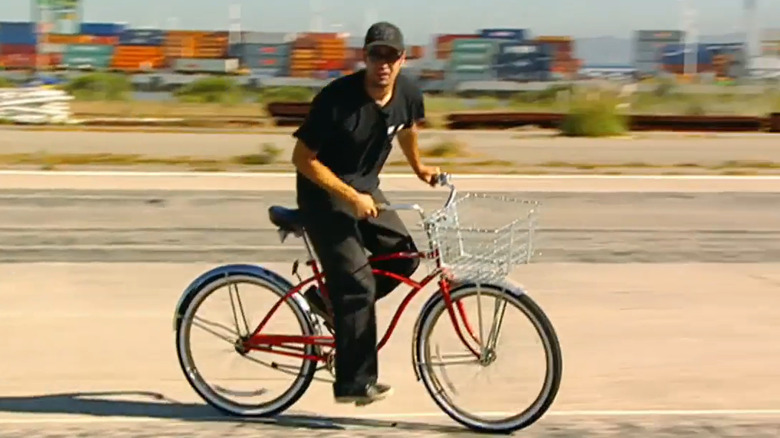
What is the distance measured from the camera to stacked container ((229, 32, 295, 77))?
347 ft

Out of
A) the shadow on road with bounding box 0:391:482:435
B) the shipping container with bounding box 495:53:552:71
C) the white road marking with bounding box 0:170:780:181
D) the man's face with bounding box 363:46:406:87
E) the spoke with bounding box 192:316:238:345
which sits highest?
the man's face with bounding box 363:46:406:87

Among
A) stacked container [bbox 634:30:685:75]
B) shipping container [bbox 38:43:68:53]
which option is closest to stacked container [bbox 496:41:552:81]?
stacked container [bbox 634:30:685:75]

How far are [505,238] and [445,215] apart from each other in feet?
1.04

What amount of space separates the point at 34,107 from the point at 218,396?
36.1 meters

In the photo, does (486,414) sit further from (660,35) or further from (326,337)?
(660,35)

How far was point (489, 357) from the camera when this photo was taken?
5.88 m

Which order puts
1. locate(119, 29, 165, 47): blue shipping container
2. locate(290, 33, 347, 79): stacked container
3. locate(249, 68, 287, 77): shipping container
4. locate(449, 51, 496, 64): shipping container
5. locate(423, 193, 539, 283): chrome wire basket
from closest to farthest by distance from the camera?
locate(423, 193, 539, 283): chrome wire basket, locate(449, 51, 496, 64): shipping container, locate(290, 33, 347, 79): stacked container, locate(249, 68, 287, 77): shipping container, locate(119, 29, 165, 47): blue shipping container

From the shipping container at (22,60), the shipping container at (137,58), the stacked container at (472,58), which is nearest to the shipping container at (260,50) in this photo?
the shipping container at (137,58)

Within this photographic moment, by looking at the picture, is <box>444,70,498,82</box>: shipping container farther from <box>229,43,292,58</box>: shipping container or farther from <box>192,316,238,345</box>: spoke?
<box>192,316,238,345</box>: spoke

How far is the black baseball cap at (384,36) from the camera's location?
543 centimetres

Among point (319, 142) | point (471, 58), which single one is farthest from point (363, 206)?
A: point (471, 58)

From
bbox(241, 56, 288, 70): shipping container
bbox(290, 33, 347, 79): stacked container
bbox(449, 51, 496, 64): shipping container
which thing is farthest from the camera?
bbox(241, 56, 288, 70): shipping container

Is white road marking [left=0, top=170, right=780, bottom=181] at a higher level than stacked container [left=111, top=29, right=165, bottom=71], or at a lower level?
higher

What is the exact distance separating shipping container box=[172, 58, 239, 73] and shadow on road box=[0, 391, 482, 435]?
99496mm
